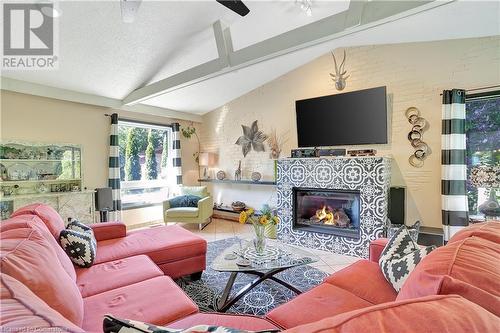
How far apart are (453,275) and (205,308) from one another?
6.35 feet

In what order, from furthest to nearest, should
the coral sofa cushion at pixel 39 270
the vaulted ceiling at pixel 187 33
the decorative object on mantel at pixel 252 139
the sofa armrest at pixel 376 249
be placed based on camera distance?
the decorative object on mantel at pixel 252 139 → the vaulted ceiling at pixel 187 33 → the sofa armrest at pixel 376 249 → the coral sofa cushion at pixel 39 270

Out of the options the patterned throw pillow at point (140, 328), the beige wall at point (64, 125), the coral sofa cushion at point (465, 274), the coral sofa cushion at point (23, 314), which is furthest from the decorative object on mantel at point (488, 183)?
the beige wall at point (64, 125)

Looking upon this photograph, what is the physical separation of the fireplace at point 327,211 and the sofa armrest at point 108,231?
7.93 ft

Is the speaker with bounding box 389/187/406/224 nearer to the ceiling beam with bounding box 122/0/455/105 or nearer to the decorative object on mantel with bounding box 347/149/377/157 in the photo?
the decorative object on mantel with bounding box 347/149/377/157

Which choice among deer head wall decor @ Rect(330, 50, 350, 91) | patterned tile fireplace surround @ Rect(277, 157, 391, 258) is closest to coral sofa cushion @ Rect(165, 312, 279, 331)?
patterned tile fireplace surround @ Rect(277, 157, 391, 258)

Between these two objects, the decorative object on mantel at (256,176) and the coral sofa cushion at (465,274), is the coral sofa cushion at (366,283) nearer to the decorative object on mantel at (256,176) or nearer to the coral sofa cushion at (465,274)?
the coral sofa cushion at (465,274)

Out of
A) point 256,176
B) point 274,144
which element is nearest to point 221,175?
point 256,176

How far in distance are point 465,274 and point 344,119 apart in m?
3.33

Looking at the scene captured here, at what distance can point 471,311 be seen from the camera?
0.52m

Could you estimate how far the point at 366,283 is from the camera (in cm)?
165

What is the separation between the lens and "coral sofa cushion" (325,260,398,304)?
59.3 inches

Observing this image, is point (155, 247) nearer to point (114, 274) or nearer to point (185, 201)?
point (114, 274)

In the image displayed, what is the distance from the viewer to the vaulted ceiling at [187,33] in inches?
99.3

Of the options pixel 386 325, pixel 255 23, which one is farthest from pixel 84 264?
pixel 255 23
